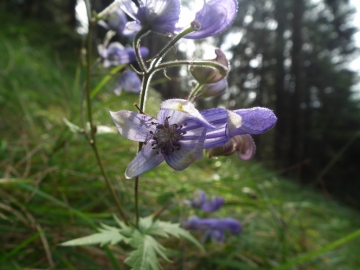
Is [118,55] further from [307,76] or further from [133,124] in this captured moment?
[307,76]

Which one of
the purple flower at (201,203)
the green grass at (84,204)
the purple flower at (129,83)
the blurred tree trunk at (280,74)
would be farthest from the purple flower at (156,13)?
the blurred tree trunk at (280,74)

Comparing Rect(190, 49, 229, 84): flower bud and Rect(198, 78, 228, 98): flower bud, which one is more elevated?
Rect(190, 49, 229, 84): flower bud

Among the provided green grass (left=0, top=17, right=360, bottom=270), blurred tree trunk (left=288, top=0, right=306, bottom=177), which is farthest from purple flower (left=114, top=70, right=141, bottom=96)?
blurred tree trunk (left=288, top=0, right=306, bottom=177)

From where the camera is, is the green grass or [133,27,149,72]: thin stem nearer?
[133,27,149,72]: thin stem

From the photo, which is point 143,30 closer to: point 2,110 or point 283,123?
point 2,110

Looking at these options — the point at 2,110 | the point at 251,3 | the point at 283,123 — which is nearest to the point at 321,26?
the point at 251,3

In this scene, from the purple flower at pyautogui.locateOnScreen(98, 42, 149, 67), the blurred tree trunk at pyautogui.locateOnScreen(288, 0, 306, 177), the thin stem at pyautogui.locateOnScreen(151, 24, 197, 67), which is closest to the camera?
the thin stem at pyautogui.locateOnScreen(151, 24, 197, 67)

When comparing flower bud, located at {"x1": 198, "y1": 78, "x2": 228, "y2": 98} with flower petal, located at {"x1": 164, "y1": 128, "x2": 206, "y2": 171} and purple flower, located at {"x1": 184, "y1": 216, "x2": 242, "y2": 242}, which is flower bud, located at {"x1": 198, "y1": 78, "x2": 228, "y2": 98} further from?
purple flower, located at {"x1": 184, "y1": 216, "x2": 242, "y2": 242}
